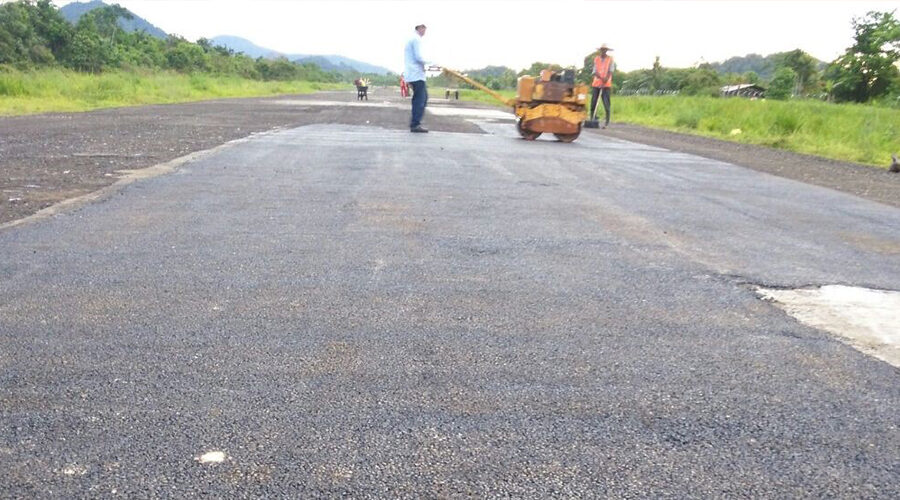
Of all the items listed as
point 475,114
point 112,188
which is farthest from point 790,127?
point 112,188

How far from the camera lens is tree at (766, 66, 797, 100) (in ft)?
179

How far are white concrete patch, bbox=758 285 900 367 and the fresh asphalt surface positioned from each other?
0.11m

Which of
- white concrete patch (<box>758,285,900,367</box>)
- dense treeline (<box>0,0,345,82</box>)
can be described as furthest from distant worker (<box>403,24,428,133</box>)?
dense treeline (<box>0,0,345,82</box>)

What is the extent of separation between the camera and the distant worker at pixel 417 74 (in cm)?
1378

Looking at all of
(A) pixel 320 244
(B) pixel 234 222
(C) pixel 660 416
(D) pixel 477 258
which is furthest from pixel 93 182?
(C) pixel 660 416

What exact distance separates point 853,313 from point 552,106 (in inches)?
386

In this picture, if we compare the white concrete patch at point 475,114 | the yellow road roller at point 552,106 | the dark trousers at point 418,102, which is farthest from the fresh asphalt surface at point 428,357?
the white concrete patch at point 475,114

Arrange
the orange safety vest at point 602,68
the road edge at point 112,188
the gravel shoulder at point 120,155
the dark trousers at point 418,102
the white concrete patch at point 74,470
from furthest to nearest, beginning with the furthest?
the orange safety vest at point 602,68 → the dark trousers at point 418,102 → the gravel shoulder at point 120,155 → the road edge at point 112,188 → the white concrete patch at point 74,470

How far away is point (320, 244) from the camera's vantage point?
436cm

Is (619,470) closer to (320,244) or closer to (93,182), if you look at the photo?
(320,244)

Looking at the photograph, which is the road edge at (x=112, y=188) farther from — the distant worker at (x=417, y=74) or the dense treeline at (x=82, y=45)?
the dense treeline at (x=82, y=45)

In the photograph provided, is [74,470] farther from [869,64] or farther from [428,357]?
[869,64]

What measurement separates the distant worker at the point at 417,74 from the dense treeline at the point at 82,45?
24.6 m

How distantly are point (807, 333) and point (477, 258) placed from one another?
1.80 m
